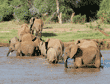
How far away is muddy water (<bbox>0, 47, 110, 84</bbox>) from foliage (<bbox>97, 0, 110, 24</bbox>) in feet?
50.8

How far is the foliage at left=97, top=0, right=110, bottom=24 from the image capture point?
28.3 m

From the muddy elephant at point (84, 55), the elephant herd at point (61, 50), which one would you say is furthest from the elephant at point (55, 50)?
the muddy elephant at point (84, 55)

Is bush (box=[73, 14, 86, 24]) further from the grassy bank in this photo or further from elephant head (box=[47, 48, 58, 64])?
elephant head (box=[47, 48, 58, 64])

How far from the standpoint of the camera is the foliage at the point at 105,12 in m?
28.3

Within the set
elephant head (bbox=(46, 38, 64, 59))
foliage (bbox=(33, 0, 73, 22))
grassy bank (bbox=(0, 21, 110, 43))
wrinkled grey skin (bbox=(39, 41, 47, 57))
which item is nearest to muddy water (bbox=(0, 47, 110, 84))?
elephant head (bbox=(46, 38, 64, 59))

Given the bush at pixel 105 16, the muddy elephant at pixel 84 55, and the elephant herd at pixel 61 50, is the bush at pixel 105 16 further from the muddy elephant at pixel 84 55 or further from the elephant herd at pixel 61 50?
the muddy elephant at pixel 84 55

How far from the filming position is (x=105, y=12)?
29109 millimetres

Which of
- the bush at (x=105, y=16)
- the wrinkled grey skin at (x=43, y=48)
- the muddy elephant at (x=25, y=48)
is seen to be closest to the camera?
the wrinkled grey skin at (x=43, y=48)

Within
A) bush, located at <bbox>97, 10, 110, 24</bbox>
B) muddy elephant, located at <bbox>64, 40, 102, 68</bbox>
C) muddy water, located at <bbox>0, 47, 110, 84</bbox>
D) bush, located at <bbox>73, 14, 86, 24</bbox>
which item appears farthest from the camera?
bush, located at <bbox>73, 14, 86, 24</bbox>

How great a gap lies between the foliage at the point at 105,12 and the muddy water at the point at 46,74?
1549 centimetres

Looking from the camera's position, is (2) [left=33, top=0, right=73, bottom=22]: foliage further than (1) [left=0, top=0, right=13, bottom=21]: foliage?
No

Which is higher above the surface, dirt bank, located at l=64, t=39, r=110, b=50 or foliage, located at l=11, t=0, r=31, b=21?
foliage, located at l=11, t=0, r=31, b=21

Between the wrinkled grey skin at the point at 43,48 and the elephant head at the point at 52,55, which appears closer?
the elephant head at the point at 52,55

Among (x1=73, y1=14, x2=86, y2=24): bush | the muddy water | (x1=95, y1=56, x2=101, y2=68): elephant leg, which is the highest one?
(x1=73, y1=14, x2=86, y2=24): bush
